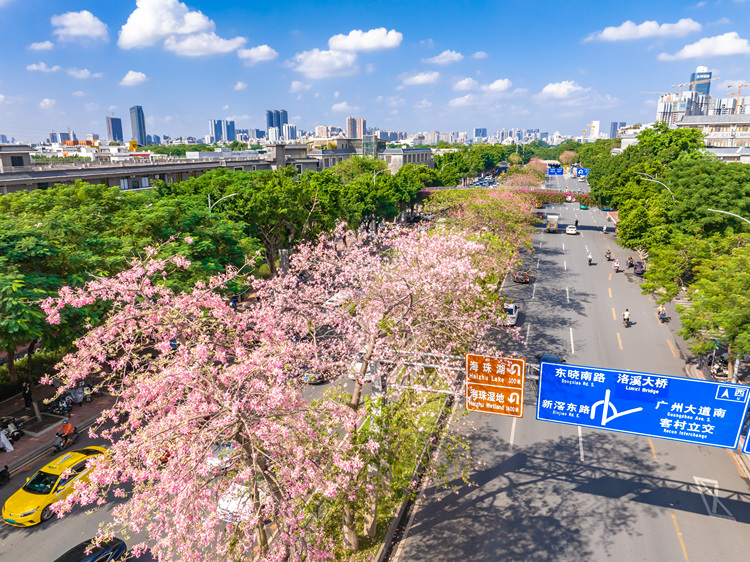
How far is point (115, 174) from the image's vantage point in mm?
53188

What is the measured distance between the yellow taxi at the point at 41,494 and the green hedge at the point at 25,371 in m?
9.15

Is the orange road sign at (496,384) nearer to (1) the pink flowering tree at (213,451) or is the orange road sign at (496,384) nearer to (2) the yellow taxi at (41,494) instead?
(1) the pink flowering tree at (213,451)

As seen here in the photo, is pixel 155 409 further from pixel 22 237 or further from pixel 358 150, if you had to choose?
pixel 358 150

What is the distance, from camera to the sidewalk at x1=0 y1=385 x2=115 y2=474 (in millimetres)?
20812

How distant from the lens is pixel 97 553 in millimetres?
14258

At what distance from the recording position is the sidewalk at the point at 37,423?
20.8 metres

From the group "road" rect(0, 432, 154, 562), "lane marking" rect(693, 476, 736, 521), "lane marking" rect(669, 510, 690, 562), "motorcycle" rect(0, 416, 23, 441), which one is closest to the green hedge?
"motorcycle" rect(0, 416, 23, 441)

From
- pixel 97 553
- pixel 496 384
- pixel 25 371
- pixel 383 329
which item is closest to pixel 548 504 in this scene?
pixel 496 384

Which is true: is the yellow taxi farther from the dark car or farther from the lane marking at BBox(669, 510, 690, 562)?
the lane marking at BBox(669, 510, 690, 562)

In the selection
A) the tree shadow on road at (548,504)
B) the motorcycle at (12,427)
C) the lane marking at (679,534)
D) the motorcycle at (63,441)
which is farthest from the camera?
the motorcycle at (12,427)

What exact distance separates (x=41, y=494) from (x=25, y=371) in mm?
13631

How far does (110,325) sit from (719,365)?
3140 centimetres

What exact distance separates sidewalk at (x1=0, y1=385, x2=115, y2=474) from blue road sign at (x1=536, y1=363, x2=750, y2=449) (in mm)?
22515

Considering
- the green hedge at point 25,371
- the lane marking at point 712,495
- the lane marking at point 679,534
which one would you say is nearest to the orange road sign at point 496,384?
the lane marking at point 679,534
